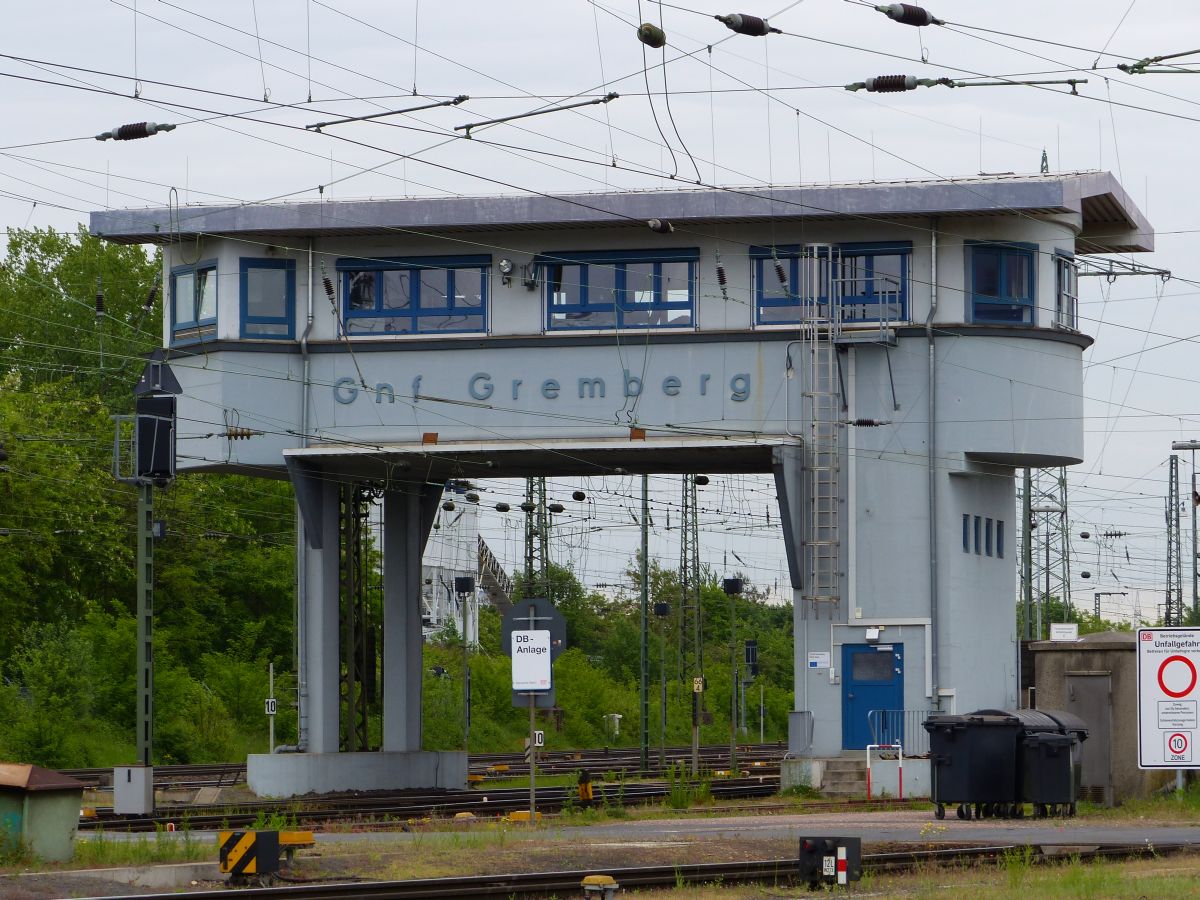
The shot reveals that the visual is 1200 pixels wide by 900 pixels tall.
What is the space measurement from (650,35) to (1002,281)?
15.7 meters

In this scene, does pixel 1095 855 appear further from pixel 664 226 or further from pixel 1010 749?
pixel 664 226

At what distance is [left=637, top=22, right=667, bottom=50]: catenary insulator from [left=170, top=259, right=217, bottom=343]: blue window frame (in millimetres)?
17064

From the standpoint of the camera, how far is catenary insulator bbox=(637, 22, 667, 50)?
75.0 feet

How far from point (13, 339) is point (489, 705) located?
23.7 metres

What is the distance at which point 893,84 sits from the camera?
2309 cm

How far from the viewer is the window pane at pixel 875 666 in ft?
120

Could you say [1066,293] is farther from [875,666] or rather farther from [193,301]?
[193,301]

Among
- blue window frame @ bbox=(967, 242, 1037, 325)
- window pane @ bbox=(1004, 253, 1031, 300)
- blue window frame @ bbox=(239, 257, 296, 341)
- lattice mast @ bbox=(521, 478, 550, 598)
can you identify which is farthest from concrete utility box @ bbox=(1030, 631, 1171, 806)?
lattice mast @ bbox=(521, 478, 550, 598)

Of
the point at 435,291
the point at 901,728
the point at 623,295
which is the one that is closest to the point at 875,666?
the point at 901,728

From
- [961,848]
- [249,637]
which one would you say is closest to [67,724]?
[249,637]

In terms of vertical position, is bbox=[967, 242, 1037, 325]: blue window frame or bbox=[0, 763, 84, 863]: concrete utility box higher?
bbox=[967, 242, 1037, 325]: blue window frame

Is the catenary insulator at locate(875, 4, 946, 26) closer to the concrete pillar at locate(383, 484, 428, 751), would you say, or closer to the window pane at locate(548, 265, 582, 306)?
the window pane at locate(548, 265, 582, 306)

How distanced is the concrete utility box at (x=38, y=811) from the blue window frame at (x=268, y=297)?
1808 cm

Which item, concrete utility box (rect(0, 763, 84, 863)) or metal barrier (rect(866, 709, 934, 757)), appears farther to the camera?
metal barrier (rect(866, 709, 934, 757))
